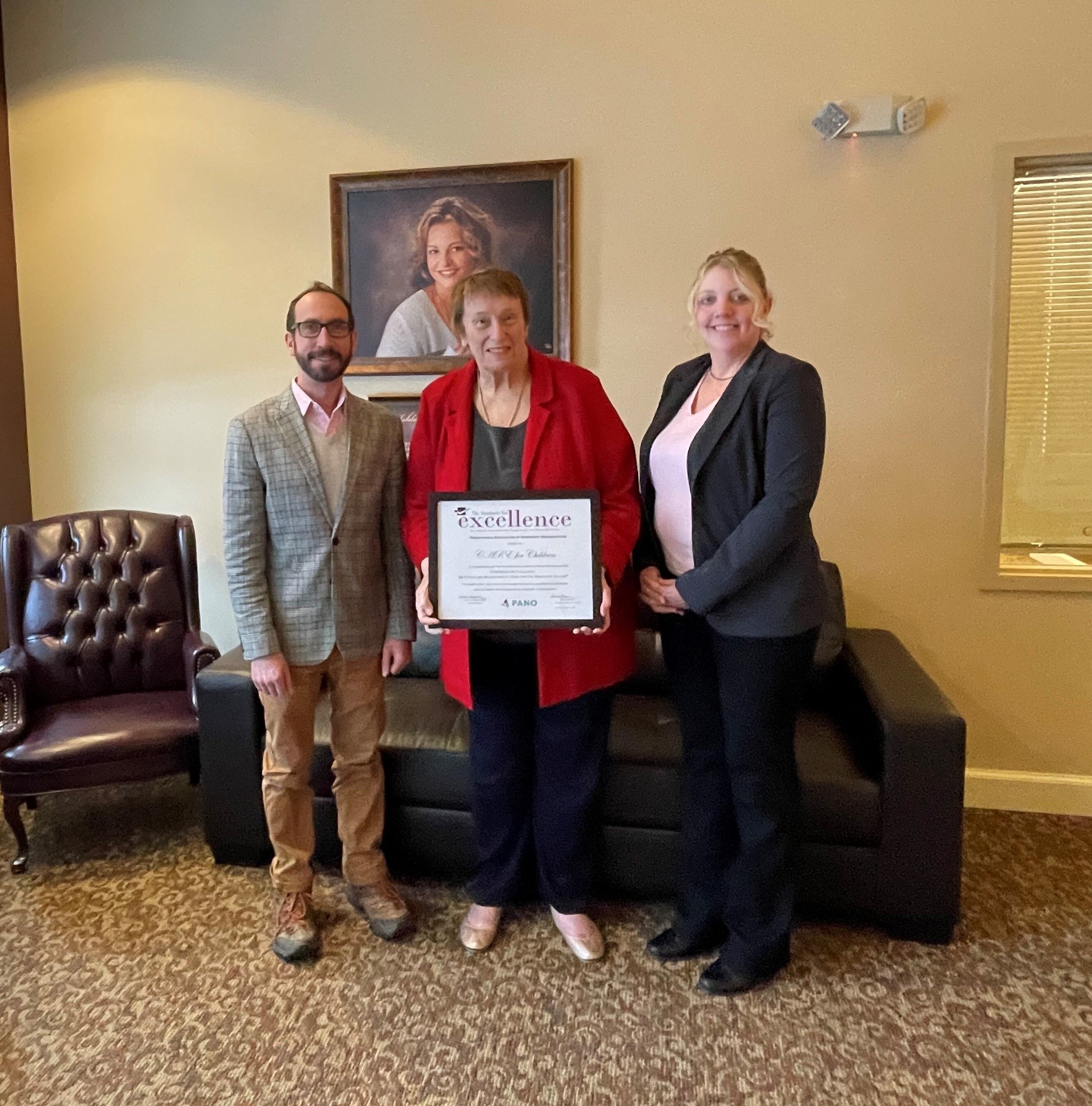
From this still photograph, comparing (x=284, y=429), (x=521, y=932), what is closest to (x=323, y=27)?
(x=284, y=429)

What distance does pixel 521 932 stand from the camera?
205 cm

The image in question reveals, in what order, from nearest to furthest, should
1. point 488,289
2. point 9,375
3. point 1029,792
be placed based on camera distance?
point 488,289
point 1029,792
point 9,375

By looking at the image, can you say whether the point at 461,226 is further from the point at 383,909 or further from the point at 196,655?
the point at 383,909

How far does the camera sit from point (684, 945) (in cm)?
193

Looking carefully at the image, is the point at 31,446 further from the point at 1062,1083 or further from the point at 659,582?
the point at 1062,1083

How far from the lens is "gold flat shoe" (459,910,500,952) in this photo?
1979mm

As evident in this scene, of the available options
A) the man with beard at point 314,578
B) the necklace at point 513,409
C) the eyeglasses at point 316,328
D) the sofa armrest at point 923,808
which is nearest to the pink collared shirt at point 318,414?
the man with beard at point 314,578

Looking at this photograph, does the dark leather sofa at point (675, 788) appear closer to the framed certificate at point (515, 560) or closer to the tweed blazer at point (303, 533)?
the tweed blazer at point (303, 533)

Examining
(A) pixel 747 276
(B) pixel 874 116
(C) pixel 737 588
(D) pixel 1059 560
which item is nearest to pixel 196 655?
(C) pixel 737 588

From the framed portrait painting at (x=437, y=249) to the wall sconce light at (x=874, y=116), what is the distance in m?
0.84

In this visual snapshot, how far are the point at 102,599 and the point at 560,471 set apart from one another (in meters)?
1.92

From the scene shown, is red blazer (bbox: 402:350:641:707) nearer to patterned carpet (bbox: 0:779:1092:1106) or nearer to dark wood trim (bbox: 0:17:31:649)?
patterned carpet (bbox: 0:779:1092:1106)

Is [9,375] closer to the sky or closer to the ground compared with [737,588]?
closer to the sky

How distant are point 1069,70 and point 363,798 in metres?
2.94
